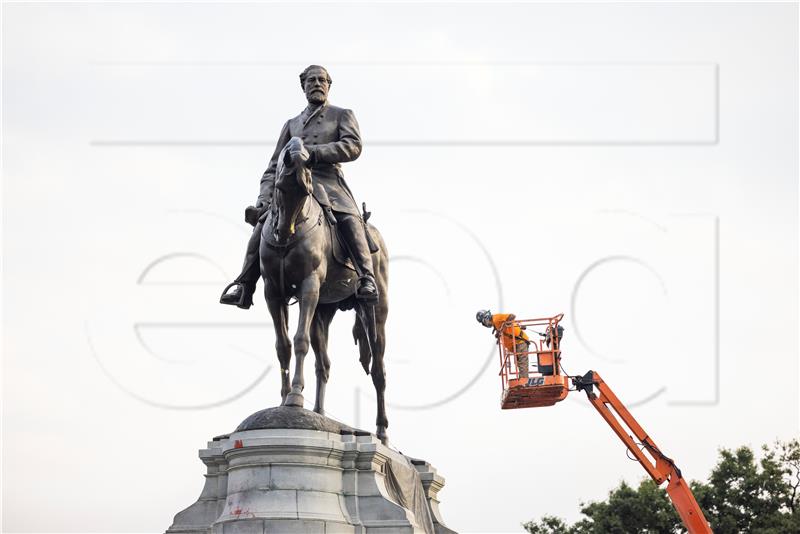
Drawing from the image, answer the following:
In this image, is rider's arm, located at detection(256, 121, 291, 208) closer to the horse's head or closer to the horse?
the horse

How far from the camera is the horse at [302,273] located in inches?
824

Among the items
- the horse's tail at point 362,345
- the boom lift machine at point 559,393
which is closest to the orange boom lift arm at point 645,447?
the boom lift machine at point 559,393

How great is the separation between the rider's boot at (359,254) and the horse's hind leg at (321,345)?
1.15 metres

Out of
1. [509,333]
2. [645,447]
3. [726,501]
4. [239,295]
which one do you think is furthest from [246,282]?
[726,501]

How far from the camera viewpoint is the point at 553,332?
2973cm

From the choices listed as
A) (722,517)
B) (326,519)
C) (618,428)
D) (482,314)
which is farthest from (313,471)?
(722,517)

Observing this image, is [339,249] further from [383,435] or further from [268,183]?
[383,435]

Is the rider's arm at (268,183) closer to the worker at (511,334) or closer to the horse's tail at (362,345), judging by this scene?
the horse's tail at (362,345)

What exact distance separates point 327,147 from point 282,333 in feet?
10.3

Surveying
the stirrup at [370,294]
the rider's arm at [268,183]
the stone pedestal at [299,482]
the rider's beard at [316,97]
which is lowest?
the stone pedestal at [299,482]

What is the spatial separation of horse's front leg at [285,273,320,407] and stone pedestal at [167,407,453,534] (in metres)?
0.31

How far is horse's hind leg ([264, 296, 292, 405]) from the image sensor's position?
72.7ft

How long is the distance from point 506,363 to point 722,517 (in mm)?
18225

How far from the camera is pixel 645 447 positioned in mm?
32969
